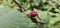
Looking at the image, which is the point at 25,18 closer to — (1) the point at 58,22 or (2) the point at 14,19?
(2) the point at 14,19

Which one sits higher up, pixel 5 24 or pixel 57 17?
pixel 5 24

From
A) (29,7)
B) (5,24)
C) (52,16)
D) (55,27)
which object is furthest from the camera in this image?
(29,7)

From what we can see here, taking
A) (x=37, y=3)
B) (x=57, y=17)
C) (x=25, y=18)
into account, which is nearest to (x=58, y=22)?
(x=57, y=17)

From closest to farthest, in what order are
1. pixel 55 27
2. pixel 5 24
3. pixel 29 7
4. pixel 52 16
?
1. pixel 5 24
2. pixel 55 27
3. pixel 52 16
4. pixel 29 7

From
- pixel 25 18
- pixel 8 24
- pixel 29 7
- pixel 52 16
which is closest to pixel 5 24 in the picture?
pixel 8 24

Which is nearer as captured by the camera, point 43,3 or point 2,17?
point 2,17

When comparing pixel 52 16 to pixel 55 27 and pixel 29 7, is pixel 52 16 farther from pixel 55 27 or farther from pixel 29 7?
pixel 29 7
